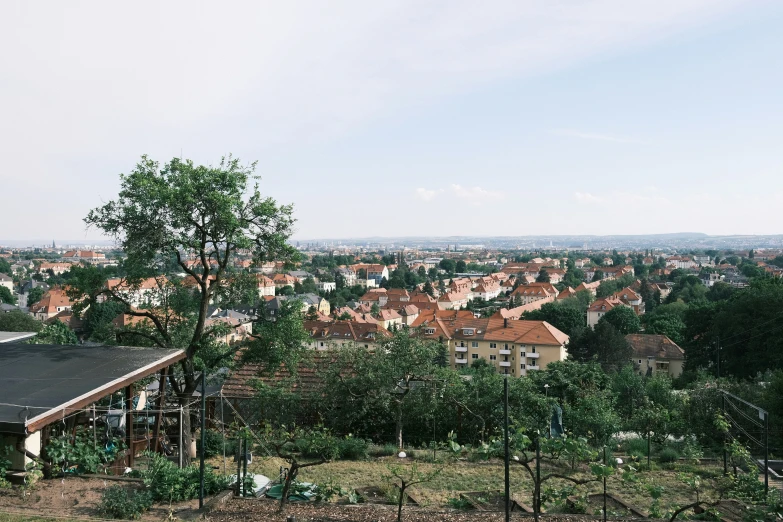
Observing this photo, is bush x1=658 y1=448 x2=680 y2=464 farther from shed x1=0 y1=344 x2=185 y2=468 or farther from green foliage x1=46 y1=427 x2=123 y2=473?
green foliage x1=46 y1=427 x2=123 y2=473

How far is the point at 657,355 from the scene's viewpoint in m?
42.2

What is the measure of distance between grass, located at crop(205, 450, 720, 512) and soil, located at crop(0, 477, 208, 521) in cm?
207

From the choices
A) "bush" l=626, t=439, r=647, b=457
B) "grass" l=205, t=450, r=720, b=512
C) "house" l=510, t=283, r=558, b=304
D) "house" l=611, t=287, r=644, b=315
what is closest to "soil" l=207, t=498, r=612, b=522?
"grass" l=205, t=450, r=720, b=512

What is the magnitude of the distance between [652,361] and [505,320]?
10.7m

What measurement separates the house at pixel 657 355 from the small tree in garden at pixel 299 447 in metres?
35.8

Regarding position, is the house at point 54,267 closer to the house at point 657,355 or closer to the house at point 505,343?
the house at point 505,343

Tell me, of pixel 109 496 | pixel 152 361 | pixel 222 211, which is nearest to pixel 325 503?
pixel 109 496

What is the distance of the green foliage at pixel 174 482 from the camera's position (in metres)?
6.82

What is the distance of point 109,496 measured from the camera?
6309mm

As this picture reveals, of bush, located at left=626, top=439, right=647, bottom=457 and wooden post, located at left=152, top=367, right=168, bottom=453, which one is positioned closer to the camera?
wooden post, located at left=152, top=367, right=168, bottom=453

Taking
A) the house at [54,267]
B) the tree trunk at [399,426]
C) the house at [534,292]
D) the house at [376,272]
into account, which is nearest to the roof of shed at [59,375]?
the tree trunk at [399,426]

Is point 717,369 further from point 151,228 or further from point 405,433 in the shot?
point 151,228

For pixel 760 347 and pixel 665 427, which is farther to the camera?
pixel 760 347

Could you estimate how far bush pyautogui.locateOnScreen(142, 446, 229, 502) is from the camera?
269 inches
